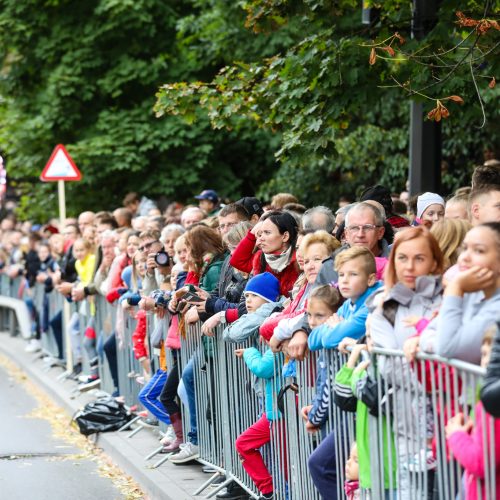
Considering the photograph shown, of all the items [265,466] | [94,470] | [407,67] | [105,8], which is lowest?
[94,470]

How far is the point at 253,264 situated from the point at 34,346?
12298 mm

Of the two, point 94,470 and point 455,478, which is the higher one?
point 455,478

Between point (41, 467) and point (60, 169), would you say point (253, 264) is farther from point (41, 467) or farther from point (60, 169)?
point (60, 169)

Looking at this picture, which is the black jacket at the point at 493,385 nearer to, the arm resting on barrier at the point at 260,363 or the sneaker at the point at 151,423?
the arm resting on barrier at the point at 260,363

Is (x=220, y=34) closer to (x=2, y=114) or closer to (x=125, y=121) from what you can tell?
(x=125, y=121)

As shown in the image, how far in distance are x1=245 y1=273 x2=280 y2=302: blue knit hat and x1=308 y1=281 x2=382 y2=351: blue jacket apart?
1.56 m

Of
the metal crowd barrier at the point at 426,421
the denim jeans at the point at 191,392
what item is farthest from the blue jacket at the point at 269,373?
the denim jeans at the point at 191,392

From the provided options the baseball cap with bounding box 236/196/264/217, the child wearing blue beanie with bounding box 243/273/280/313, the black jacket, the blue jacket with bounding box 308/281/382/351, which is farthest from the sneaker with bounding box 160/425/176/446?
the black jacket

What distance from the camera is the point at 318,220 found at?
8.76m

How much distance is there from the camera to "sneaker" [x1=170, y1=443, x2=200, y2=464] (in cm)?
1018

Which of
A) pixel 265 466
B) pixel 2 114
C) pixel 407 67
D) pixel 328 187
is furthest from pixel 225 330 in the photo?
pixel 2 114

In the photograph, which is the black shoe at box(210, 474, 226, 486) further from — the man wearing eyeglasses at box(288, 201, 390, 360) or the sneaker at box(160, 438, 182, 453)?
the man wearing eyeglasses at box(288, 201, 390, 360)

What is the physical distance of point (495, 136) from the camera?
1814 centimetres

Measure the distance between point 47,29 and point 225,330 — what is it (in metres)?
16.7
